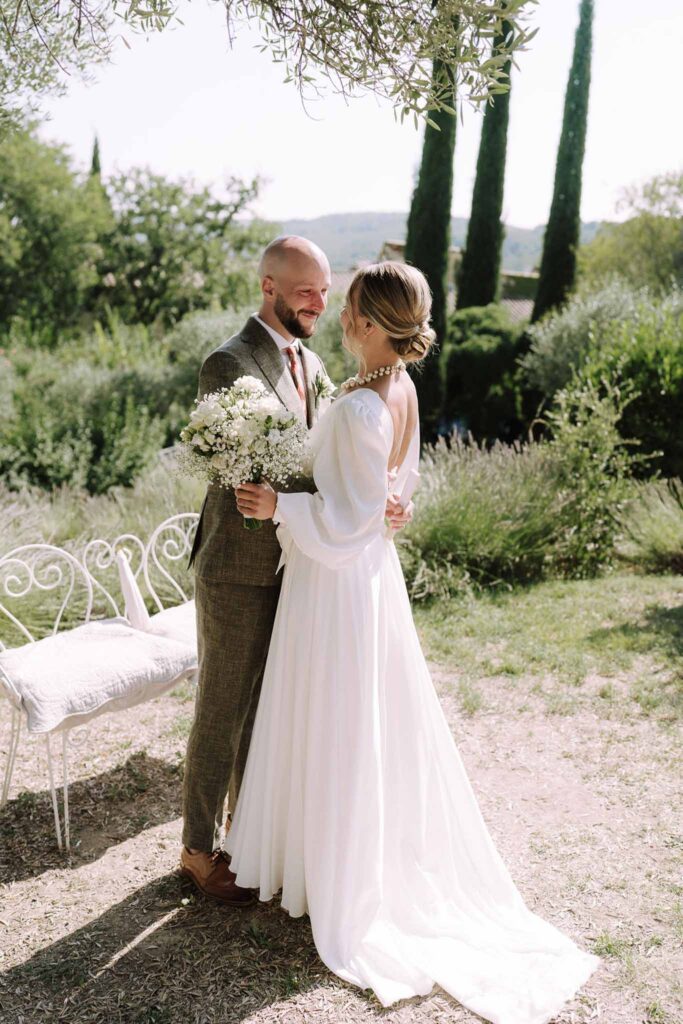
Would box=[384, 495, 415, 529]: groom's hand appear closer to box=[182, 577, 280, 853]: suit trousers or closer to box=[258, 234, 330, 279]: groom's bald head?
box=[182, 577, 280, 853]: suit trousers

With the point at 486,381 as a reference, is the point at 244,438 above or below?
above

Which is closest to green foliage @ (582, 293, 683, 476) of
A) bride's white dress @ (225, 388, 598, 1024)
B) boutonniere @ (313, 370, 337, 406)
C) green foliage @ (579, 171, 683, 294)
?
boutonniere @ (313, 370, 337, 406)

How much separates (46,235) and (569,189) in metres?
13.7

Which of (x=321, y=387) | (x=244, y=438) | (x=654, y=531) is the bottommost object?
(x=654, y=531)

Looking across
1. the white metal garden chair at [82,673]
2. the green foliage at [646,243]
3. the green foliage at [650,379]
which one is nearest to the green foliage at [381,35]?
the white metal garden chair at [82,673]

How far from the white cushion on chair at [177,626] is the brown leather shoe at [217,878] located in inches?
44.2

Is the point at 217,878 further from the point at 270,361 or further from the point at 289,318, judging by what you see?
the point at 289,318

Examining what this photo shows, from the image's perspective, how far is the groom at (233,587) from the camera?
314 cm

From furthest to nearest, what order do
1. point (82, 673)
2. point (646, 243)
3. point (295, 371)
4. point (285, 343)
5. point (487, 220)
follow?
point (646, 243) < point (487, 220) < point (82, 673) < point (295, 371) < point (285, 343)

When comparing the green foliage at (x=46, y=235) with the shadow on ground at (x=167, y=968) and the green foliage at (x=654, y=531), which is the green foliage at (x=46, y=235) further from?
the shadow on ground at (x=167, y=968)

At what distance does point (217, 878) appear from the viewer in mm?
3229

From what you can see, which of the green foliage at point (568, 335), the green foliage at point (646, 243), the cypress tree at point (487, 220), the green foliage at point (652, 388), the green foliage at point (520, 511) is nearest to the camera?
the green foliage at point (520, 511)

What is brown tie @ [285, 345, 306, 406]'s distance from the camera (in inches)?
135

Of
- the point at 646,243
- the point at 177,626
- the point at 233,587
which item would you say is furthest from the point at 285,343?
the point at 646,243
